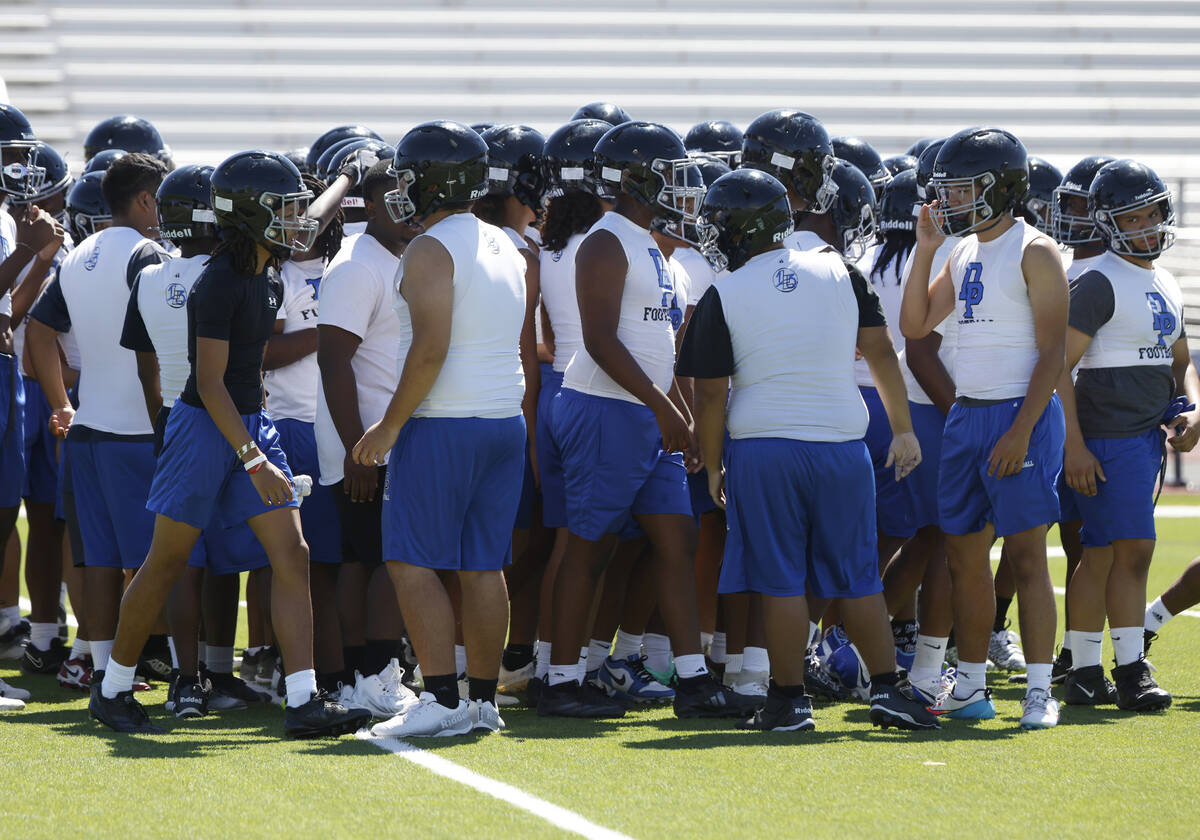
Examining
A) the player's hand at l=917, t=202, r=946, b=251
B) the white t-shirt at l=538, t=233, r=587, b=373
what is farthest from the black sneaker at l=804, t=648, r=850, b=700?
the player's hand at l=917, t=202, r=946, b=251

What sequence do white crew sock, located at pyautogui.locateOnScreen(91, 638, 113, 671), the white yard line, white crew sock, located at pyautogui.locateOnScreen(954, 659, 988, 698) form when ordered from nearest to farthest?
the white yard line → white crew sock, located at pyautogui.locateOnScreen(954, 659, 988, 698) → white crew sock, located at pyautogui.locateOnScreen(91, 638, 113, 671)

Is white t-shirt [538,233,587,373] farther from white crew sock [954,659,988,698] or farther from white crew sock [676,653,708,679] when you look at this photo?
white crew sock [954,659,988,698]

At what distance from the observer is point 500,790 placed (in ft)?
13.9

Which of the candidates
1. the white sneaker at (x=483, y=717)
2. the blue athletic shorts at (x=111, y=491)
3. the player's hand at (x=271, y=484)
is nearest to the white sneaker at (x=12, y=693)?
the blue athletic shorts at (x=111, y=491)

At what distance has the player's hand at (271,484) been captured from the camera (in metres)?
4.91

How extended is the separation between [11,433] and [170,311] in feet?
4.91

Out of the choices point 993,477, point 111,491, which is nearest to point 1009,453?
point 993,477

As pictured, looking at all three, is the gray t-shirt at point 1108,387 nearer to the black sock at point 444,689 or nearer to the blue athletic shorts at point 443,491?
the blue athletic shorts at point 443,491

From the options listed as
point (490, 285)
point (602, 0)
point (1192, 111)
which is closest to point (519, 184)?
point (490, 285)

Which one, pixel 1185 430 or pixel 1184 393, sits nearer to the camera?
pixel 1185 430

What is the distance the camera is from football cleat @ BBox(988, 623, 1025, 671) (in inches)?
267

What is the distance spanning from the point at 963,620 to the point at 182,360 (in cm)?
281

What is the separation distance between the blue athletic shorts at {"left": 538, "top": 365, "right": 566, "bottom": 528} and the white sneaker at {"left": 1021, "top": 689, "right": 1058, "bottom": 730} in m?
1.78

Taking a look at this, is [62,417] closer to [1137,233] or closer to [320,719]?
[320,719]
